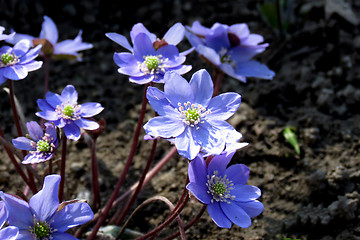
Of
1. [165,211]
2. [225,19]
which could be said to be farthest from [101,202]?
[225,19]

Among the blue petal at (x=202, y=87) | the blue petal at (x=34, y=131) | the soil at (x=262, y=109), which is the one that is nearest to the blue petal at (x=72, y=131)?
the blue petal at (x=34, y=131)

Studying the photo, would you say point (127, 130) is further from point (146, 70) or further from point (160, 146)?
point (146, 70)

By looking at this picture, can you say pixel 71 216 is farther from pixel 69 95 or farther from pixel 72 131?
pixel 69 95

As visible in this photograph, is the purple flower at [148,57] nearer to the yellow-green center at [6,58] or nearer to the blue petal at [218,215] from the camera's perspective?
the yellow-green center at [6,58]

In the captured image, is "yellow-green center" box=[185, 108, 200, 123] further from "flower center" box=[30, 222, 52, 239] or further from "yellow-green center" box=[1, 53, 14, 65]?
"yellow-green center" box=[1, 53, 14, 65]

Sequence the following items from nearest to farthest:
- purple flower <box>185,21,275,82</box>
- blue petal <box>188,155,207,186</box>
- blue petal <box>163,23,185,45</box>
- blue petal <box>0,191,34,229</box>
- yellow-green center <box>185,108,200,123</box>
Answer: blue petal <box>0,191,34,229</box> < blue petal <box>188,155,207,186</box> < yellow-green center <box>185,108,200,123</box> < blue petal <box>163,23,185,45</box> < purple flower <box>185,21,275,82</box>

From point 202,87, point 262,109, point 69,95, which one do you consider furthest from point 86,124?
point 262,109

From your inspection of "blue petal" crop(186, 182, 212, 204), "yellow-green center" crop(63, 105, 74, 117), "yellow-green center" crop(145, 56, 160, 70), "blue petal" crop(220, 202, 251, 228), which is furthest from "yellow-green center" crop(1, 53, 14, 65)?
"blue petal" crop(220, 202, 251, 228)
